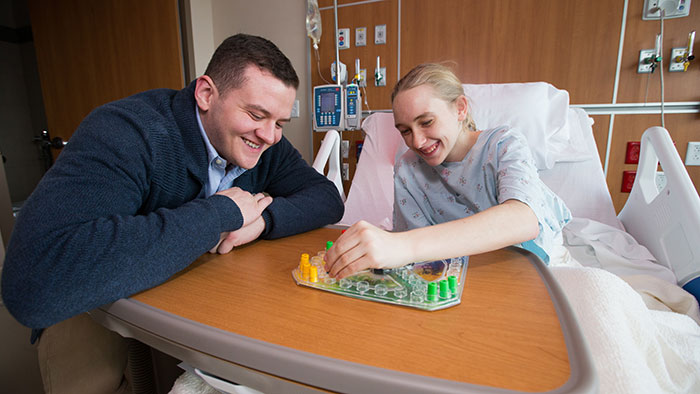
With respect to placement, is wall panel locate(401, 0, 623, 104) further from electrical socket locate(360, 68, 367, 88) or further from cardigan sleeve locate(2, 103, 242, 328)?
cardigan sleeve locate(2, 103, 242, 328)

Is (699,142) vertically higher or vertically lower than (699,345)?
higher

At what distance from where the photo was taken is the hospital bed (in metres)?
0.55

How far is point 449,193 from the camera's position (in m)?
1.21

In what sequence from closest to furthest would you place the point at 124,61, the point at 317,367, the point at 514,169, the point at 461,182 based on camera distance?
the point at 317,367
the point at 514,169
the point at 461,182
the point at 124,61

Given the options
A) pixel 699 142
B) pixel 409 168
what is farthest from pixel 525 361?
pixel 699 142

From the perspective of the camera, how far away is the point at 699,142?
188 centimetres

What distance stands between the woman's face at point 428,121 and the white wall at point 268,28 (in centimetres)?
179

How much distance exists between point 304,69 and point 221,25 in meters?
0.91

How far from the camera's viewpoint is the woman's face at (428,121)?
105cm

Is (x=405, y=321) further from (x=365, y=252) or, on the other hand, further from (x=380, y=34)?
(x=380, y=34)

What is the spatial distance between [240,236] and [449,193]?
28.9 inches

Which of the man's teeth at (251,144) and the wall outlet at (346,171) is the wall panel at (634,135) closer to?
the wall outlet at (346,171)

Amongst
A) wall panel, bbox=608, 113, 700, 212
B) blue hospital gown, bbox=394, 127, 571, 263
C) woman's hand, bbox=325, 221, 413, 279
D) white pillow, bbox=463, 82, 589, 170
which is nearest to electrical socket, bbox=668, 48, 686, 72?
wall panel, bbox=608, 113, 700, 212

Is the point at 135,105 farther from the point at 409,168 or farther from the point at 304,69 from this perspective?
the point at 304,69
